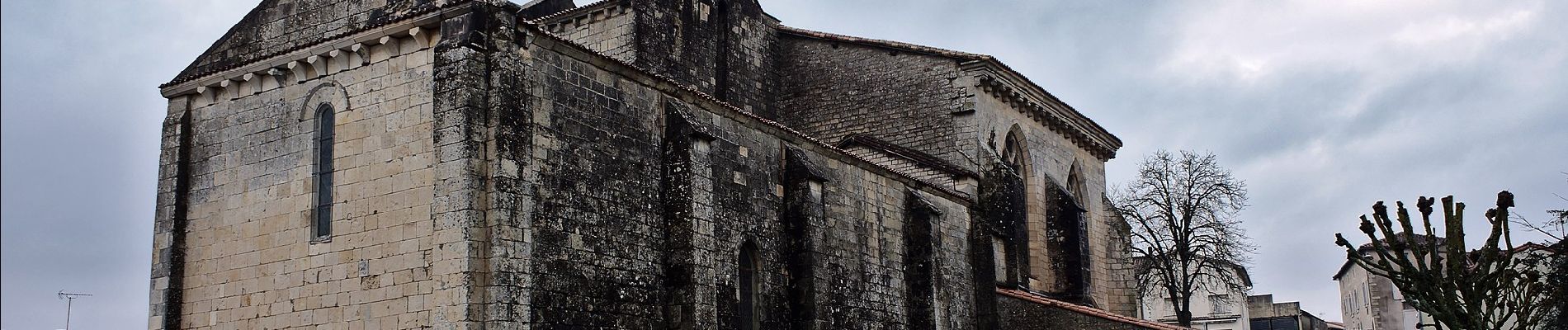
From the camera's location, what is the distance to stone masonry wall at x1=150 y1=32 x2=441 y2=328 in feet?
47.2

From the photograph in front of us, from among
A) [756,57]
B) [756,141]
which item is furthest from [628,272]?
[756,57]

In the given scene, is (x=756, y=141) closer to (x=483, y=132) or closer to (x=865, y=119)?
(x=483, y=132)

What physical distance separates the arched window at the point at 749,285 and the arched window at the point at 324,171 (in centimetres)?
546

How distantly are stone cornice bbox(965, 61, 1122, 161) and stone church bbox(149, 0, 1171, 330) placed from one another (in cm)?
463

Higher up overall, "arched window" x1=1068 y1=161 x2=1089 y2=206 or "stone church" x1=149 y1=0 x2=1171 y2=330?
"arched window" x1=1068 y1=161 x2=1089 y2=206

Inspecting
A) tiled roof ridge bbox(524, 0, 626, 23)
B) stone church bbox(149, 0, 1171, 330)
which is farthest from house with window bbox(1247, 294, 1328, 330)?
tiled roof ridge bbox(524, 0, 626, 23)

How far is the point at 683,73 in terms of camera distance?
2275cm

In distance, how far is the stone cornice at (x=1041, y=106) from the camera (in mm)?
27000

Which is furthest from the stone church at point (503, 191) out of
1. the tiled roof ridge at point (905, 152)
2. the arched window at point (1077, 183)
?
the arched window at point (1077, 183)

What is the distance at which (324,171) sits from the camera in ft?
50.5

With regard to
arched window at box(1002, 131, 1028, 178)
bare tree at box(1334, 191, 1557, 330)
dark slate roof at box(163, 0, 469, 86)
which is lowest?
bare tree at box(1334, 191, 1557, 330)

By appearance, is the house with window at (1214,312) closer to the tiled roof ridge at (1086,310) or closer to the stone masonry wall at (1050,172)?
the stone masonry wall at (1050,172)

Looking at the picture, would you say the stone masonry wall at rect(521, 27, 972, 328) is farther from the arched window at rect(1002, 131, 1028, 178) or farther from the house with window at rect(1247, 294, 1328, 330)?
the house with window at rect(1247, 294, 1328, 330)

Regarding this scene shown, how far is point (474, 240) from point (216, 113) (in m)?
4.98
